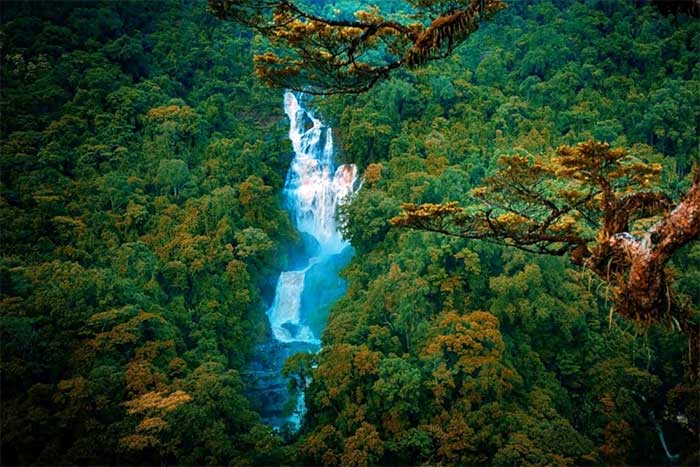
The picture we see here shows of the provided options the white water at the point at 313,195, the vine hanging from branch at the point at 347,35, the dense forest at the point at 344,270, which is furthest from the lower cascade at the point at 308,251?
the vine hanging from branch at the point at 347,35

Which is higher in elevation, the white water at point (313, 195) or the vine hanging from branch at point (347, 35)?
the vine hanging from branch at point (347, 35)

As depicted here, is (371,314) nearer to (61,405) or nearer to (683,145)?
(61,405)

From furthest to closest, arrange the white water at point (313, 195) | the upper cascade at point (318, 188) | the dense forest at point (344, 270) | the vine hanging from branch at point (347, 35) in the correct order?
the upper cascade at point (318, 188) < the white water at point (313, 195) < the dense forest at point (344, 270) < the vine hanging from branch at point (347, 35)

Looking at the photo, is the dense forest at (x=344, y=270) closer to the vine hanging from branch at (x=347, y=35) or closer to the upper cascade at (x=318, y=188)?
the vine hanging from branch at (x=347, y=35)

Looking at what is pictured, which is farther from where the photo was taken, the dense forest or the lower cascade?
the lower cascade

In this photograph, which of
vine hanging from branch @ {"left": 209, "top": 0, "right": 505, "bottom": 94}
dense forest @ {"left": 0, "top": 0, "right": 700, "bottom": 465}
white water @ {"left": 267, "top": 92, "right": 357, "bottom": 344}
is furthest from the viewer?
white water @ {"left": 267, "top": 92, "right": 357, "bottom": 344}

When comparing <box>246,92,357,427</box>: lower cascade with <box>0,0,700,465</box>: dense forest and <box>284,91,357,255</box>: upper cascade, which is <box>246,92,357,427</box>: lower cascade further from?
<box>0,0,700,465</box>: dense forest

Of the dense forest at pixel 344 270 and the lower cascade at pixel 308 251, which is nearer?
the dense forest at pixel 344 270

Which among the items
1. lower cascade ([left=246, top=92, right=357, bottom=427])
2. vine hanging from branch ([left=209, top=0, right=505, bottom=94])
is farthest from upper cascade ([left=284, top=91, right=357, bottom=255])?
vine hanging from branch ([left=209, top=0, right=505, bottom=94])
